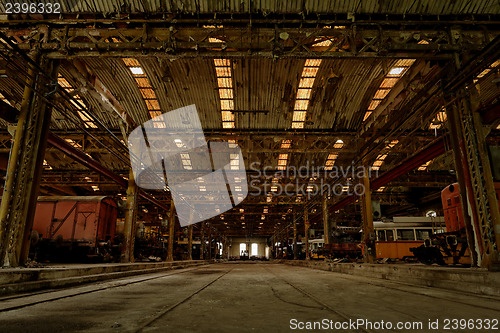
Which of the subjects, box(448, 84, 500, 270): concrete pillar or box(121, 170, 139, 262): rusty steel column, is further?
box(121, 170, 139, 262): rusty steel column

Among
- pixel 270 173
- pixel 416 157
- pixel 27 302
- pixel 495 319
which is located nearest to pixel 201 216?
pixel 270 173

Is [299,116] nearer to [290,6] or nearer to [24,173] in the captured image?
[290,6]

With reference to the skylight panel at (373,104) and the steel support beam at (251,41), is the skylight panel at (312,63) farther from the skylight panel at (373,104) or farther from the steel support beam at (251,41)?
the skylight panel at (373,104)

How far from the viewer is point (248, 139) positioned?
1598 cm

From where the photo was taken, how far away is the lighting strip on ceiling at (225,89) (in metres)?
13.0

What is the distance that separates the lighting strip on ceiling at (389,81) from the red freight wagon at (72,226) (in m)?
15.3

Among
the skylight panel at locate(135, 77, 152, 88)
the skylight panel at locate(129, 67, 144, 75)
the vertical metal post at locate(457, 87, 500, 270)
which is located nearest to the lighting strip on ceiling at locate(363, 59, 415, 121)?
the vertical metal post at locate(457, 87, 500, 270)

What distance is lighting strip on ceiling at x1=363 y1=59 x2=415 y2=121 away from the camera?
41.8ft

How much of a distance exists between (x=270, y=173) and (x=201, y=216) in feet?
53.0

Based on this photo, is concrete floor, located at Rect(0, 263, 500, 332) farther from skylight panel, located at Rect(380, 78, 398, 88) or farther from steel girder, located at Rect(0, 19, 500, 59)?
skylight panel, located at Rect(380, 78, 398, 88)

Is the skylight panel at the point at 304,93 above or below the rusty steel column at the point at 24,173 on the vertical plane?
above

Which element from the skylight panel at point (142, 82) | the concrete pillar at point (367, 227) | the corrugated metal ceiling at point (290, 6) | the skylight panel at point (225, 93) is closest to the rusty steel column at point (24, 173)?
the corrugated metal ceiling at point (290, 6)

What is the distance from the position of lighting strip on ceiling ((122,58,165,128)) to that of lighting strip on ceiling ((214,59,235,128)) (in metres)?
3.35

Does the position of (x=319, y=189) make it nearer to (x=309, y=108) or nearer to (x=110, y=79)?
(x=309, y=108)
